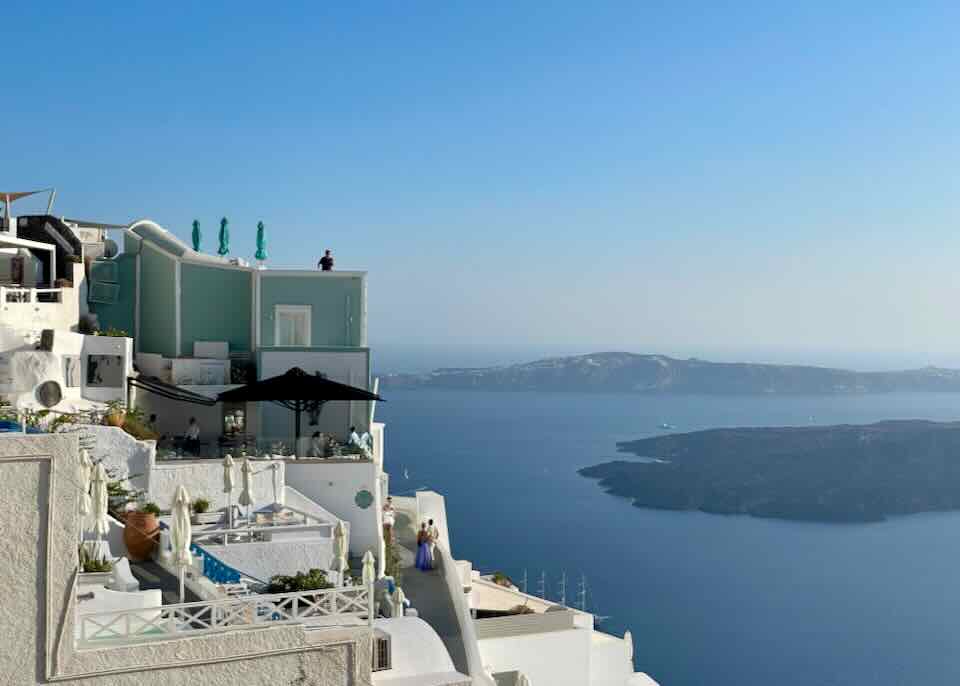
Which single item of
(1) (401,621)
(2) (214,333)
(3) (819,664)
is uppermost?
(2) (214,333)

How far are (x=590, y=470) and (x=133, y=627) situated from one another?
586 feet

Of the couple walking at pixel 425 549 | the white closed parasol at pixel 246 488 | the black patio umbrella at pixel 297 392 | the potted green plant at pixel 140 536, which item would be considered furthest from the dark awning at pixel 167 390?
the potted green plant at pixel 140 536

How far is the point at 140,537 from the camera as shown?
52.1 feet

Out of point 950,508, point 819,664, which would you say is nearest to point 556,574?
point 819,664

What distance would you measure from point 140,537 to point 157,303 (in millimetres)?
11728

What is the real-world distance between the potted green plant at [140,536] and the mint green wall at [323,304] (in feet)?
33.0

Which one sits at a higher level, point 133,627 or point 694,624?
point 133,627

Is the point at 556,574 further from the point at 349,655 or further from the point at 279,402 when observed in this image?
the point at 349,655

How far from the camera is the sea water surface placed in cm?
9803

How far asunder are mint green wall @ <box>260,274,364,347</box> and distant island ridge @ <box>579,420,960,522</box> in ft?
484

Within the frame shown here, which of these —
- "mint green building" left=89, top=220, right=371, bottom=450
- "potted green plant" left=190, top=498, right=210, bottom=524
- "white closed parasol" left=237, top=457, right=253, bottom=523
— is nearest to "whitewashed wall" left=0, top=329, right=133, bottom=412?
"mint green building" left=89, top=220, right=371, bottom=450

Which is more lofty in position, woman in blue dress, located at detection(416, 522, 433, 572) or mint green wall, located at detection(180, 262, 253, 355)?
mint green wall, located at detection(180, 262, 253, 355)

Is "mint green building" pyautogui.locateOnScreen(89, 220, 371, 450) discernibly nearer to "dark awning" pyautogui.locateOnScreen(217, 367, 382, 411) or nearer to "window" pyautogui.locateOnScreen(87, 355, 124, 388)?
"window" pyautogui.locateOnScreen(87, 355, 124, 388)

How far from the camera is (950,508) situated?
590ft
